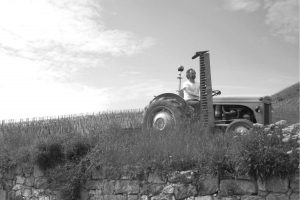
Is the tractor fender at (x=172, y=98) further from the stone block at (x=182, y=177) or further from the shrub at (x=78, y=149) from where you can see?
the stone block at (x=182, y=177)

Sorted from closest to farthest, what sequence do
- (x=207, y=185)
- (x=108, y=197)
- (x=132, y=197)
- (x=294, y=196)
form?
(x=294, y=196), (x=207, y=185), (x=132, y=197), (x=108, y=197)

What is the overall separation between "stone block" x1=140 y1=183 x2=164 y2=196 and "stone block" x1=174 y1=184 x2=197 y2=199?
37 centimetres

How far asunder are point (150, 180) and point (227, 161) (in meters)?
1.67

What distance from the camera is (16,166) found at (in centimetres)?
1079

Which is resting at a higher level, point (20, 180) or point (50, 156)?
point (50, 156)

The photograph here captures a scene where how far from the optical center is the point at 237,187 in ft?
22.3

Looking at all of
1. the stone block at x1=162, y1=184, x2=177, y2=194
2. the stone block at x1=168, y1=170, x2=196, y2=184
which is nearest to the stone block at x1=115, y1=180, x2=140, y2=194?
the stone block at x1=162, y1=184, x2=177, y2=194

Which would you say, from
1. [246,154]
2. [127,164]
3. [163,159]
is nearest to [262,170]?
[246,154]

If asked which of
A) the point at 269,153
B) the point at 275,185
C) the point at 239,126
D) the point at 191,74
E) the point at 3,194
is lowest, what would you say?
the point at 3,194

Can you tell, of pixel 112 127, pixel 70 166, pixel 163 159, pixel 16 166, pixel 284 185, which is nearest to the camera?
pixel 284 185

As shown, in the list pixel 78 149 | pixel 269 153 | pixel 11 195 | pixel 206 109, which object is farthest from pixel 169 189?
pixel 11 195

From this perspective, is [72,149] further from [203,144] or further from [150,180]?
[203,144]

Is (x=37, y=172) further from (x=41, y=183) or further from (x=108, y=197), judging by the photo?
(x=108, y=197)

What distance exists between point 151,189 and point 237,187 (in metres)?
1.76
